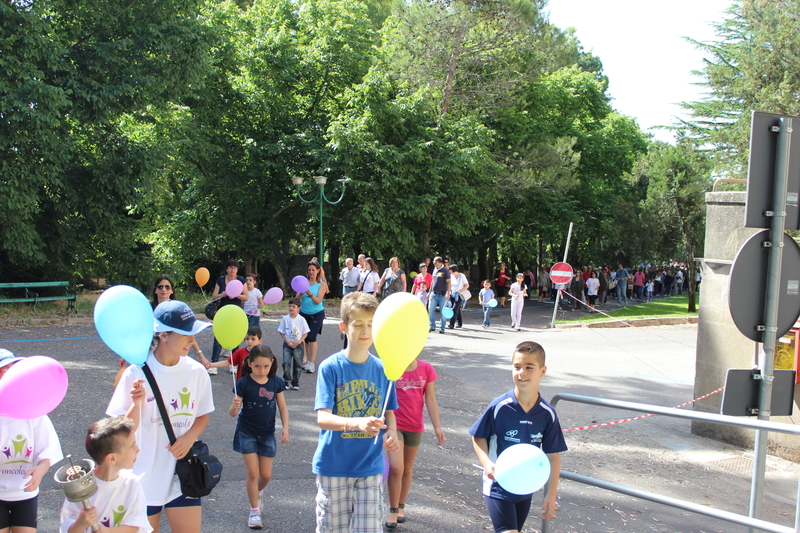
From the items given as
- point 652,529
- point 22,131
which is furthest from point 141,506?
point 22,131

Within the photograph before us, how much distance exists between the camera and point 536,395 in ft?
12.4

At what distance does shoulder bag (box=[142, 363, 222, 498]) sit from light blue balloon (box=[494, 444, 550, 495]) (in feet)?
5.01

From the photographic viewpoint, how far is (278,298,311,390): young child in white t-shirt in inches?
343

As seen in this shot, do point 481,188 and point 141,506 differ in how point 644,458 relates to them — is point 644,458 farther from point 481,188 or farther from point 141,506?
point 481,188

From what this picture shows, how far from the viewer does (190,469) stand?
3.37m

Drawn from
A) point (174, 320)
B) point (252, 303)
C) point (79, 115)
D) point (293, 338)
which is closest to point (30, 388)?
point (174, 320)

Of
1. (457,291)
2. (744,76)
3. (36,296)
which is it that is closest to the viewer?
(36,296)

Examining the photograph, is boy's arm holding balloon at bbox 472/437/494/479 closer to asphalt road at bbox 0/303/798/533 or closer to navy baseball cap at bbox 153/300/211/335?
asphalt road at bbox 0/303/798/533

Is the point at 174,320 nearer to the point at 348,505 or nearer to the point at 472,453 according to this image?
the point at 348,505

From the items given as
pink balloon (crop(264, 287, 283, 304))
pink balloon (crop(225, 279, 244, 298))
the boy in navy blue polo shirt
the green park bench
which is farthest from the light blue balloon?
the green park bench

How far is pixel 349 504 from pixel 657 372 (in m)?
10.1

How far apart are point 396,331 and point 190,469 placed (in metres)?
1.35

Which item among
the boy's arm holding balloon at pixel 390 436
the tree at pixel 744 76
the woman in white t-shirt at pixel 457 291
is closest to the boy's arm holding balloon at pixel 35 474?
the boy's arm holding balloon at pixel 390 436

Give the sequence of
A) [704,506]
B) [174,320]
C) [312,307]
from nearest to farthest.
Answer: [174,320], [704,506], [312,307]
